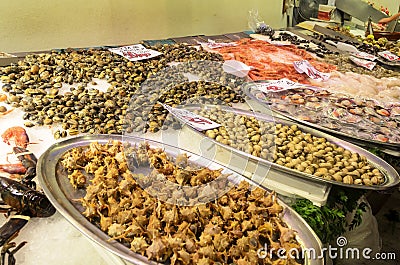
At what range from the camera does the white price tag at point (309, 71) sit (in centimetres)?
262

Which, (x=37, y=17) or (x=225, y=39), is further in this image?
(x=37, y=17)

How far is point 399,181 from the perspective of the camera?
152 centimetres

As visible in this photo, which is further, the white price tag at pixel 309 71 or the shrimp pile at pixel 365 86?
the white price tag at pixel 309 71

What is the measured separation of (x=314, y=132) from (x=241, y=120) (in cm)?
35

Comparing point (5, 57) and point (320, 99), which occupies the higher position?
point (5, 57)

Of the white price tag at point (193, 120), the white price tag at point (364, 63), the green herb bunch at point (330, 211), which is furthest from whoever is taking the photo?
the white price tag at point (364, 63)

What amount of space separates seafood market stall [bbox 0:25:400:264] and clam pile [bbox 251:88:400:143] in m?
0.01

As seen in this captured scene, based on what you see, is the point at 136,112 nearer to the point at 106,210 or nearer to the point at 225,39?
the point at 106,210

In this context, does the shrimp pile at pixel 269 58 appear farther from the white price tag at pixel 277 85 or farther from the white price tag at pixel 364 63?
the white price tag at pixel 364 63

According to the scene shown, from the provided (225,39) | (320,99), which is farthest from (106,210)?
(225,39)

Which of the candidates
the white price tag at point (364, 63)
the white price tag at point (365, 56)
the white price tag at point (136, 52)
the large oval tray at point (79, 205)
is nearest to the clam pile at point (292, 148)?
the large oval tray at point (79, 205)

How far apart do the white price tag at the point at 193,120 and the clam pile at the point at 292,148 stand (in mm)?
29

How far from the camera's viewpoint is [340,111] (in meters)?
2.04

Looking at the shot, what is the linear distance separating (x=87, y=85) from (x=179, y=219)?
1363 millimetres
